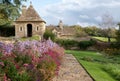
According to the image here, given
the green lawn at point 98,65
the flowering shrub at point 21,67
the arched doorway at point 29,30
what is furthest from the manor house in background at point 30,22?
the flowering shrub at point 21,67

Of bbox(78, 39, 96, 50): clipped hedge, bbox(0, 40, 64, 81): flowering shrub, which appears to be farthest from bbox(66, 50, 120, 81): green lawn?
bbox(78, 39, 96, 50): clipped hedge

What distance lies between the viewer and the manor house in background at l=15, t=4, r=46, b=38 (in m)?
60.5

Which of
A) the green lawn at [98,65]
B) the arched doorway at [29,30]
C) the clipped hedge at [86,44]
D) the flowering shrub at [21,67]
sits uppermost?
the flowering shrub at [21,67]

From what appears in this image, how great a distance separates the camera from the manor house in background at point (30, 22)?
60.5 meters

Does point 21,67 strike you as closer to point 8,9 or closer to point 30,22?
point 8,9

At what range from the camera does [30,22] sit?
61.2 metres

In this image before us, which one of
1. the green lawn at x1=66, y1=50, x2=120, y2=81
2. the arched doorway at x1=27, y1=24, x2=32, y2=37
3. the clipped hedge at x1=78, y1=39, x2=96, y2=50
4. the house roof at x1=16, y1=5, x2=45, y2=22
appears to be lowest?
the arched doorway at x1=27, y1=24, x2=32, y2=37

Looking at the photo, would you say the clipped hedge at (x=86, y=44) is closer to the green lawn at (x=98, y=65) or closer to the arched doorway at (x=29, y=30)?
the green lawn at (x=98, y=65)

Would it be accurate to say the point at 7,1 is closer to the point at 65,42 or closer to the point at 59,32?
the point at 65,42

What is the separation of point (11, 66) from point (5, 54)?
0.63 meters

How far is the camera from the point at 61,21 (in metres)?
77.3

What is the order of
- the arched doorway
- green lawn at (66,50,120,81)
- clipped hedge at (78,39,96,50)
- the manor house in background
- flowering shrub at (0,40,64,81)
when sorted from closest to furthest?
1. flowering shrub at (0,40,64,81)
2. green lawn at (66,50,120,81)
3. clipped hedge at (78,39,96,50)
4. the manor house in background
5. the arched doorway

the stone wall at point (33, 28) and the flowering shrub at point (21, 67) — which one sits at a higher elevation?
Result: the flowering shrub at point (21, 67)

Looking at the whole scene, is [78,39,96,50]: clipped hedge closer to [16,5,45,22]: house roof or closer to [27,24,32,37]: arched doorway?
[16,5,45,22]: house roof
